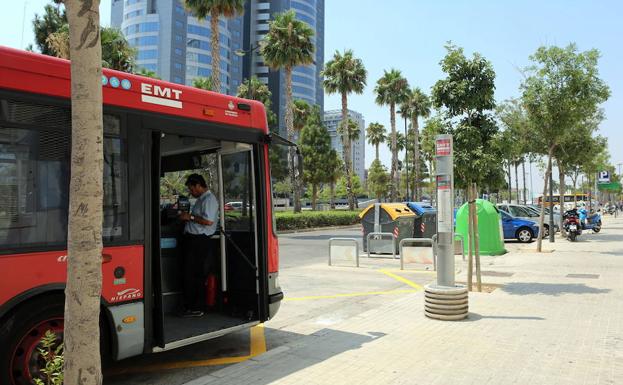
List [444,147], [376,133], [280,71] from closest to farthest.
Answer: [444,147]
[376,133]
[280,71]

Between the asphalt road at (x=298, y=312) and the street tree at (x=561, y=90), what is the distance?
6205 millimetres

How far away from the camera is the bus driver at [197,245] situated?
606 centimetres

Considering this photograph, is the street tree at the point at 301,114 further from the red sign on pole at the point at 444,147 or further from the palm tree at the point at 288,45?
the red sign on pole at the point at 444,147

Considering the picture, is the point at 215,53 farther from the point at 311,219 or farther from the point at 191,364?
the point at 191,364

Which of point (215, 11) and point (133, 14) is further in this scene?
point (133, 14)

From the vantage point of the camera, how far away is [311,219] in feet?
106

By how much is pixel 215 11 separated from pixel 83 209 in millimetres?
24640

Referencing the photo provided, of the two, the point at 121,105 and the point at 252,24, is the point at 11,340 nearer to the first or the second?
the point at 121,105

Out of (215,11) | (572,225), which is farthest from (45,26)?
(572,225)

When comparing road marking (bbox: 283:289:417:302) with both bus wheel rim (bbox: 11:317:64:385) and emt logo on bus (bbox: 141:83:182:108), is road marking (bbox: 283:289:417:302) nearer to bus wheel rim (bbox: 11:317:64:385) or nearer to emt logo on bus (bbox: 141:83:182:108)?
emt logo on bus (bbox: 141:83:182:108)

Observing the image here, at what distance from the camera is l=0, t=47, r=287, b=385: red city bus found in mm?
3908

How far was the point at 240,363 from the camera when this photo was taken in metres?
5.16

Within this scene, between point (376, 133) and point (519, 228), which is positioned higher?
point (376, 133)

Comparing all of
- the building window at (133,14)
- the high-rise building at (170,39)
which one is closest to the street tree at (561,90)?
the high-rise building at (170,39)
